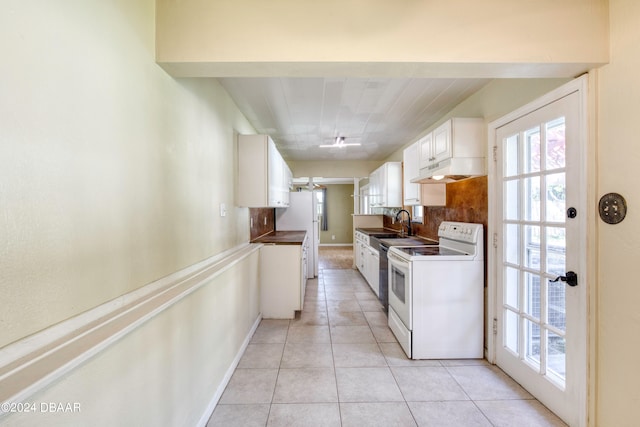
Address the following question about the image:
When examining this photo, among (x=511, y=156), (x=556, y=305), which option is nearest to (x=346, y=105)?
(x=511, y=156)

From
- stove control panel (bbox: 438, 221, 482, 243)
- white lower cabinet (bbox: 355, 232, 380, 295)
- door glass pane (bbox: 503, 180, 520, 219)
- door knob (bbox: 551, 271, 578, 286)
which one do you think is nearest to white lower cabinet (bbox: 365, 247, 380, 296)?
white lower cabinet (bbox: 355, 232, 380, 295)

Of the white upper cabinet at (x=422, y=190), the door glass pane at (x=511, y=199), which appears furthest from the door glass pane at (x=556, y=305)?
the white upper cabinet at (x=422, y=190)

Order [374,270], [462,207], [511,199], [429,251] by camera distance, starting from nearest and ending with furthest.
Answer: [511,199] → [429,251] → [462,207] → [374,270]

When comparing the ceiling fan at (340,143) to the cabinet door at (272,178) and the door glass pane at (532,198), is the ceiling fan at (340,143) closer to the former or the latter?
the cabinet door at (272,178)

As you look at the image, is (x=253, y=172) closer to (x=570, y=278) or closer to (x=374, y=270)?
(x=374, y=270)

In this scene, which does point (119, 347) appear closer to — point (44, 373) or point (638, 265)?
point (44, 373)

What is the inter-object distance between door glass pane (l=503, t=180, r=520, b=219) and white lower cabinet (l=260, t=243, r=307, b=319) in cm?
216

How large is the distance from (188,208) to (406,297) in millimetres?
1973

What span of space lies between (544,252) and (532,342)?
68cm

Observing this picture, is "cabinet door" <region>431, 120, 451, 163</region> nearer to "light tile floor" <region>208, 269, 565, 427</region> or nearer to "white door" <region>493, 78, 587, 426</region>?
"white door" <region>493, 78, 587, 426</region>

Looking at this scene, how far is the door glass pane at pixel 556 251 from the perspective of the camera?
1.74 m

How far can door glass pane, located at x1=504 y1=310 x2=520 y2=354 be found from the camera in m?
2.15

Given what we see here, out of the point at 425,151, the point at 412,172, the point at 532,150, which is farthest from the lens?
the point at 412,172

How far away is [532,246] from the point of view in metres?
1.98
